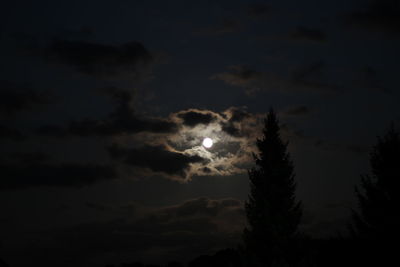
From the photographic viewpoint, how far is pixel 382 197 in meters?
26.0

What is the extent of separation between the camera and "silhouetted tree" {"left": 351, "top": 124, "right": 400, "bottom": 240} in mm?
25344

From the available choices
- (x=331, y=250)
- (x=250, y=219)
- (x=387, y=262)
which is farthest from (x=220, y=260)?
(x=387, y=262)

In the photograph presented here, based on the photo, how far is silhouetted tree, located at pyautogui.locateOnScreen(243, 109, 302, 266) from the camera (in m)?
28.4

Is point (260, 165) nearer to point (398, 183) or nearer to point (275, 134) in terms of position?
point (275, 134)

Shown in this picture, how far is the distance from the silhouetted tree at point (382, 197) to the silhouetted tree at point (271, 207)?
4.36m

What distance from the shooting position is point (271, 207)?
29375 millimetres

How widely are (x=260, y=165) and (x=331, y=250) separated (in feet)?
33.0

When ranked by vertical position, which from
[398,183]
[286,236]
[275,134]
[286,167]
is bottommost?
[286,236]

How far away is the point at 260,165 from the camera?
31.0 m

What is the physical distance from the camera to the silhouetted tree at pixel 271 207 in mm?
28375

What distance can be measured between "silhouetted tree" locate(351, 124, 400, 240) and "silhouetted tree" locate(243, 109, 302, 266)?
4.36 meters

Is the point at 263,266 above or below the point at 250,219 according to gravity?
below

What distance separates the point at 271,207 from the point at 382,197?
719 cm

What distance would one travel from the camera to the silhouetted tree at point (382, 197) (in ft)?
83.1
